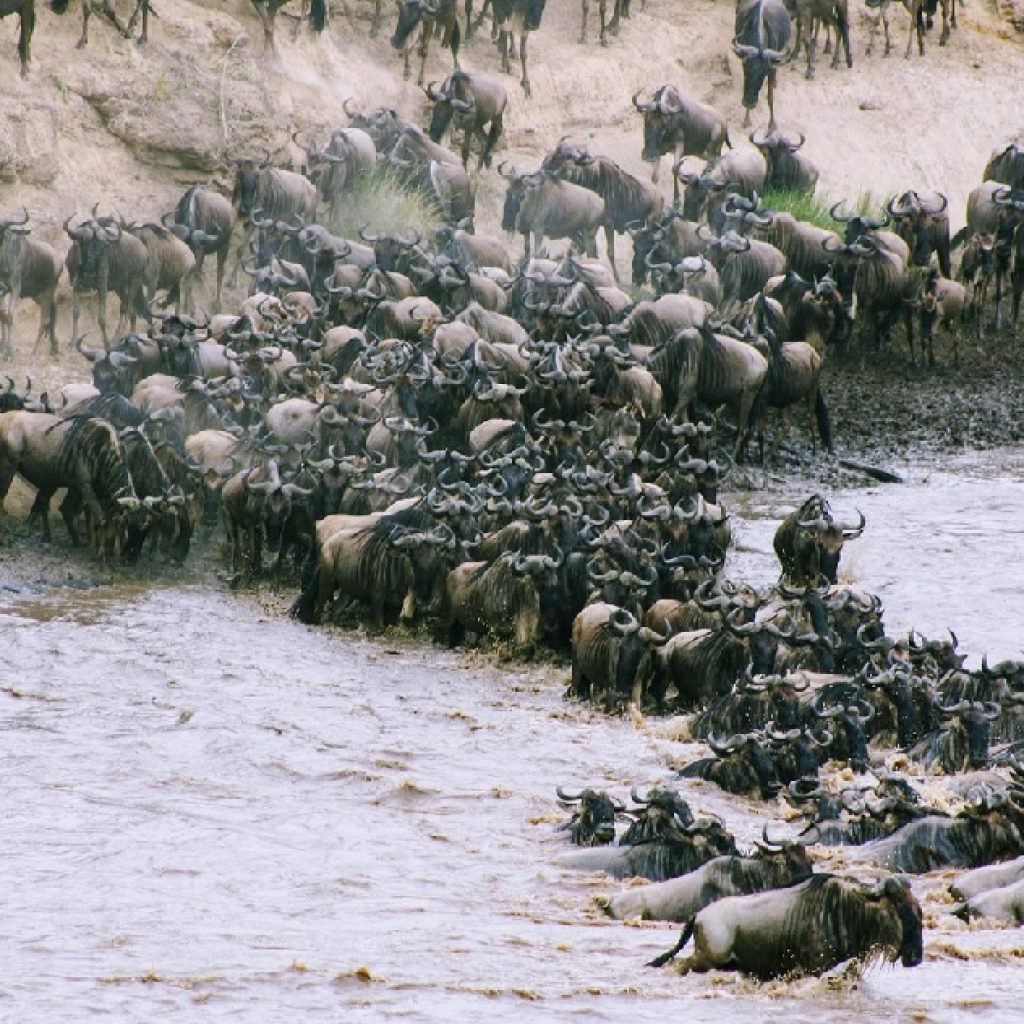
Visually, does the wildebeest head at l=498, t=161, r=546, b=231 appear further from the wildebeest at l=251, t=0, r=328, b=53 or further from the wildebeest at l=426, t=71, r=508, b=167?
the wildebeest at l=251, t=0, r=328, b=53

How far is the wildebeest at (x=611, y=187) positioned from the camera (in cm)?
2381

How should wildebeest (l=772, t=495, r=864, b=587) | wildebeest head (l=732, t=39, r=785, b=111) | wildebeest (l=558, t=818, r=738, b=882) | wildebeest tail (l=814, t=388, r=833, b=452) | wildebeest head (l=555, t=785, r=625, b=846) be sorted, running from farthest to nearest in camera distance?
wildebeest head (l=732, t=39, r=785, b=111)
wildebeest tail (l=814, t=388, r=833, b=452)
wildebeest (l=772, t=495, r=864, b=587)
wildebeest head (l=555, t=785, r=625, b=846)
wildebeest (l=558, t=818, r=738, b=882)

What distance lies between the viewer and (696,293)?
842 inches

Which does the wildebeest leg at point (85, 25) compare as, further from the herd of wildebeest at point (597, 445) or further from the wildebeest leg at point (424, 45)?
the wildebeest leg at point (424, 45)

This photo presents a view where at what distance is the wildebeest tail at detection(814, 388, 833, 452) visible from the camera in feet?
63.3

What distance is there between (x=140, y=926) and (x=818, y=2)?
70.7 feet

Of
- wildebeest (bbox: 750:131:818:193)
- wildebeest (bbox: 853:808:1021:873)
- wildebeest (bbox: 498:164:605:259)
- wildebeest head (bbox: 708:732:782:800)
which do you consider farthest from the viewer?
wildebeest (bbox: 750:131:818:193)

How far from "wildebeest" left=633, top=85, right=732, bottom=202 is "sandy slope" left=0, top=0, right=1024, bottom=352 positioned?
998 mm

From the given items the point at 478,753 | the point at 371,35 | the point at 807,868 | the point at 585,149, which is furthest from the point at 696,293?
the point at 807,868

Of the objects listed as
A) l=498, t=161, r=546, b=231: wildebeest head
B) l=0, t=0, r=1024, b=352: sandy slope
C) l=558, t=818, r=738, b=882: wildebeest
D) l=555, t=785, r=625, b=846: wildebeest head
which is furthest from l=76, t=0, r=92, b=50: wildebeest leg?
l=558, t=818, r=738, b=882: wildebeest

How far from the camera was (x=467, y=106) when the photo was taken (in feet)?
80.0

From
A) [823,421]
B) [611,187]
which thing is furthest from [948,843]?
[611,187]

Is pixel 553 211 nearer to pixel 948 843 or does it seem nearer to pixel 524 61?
pixel 524 61

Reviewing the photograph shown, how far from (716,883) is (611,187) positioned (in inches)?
637
